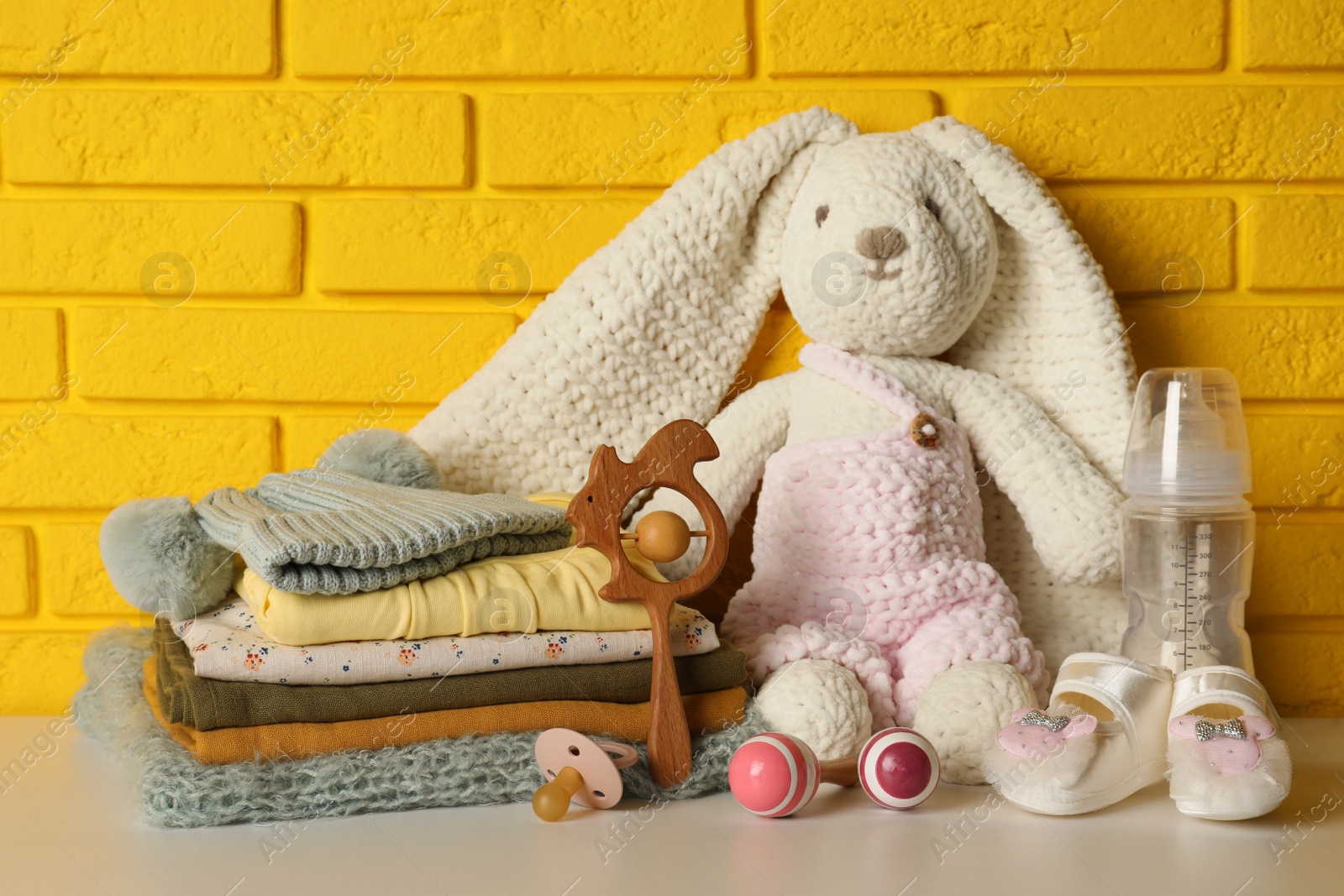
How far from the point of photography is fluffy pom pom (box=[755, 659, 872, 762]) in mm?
872

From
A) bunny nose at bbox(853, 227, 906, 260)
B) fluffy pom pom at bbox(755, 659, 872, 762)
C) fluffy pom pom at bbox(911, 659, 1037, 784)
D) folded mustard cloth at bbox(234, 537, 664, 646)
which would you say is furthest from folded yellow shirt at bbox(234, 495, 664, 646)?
bunny nose at bbox(853, 227, 906, 260)

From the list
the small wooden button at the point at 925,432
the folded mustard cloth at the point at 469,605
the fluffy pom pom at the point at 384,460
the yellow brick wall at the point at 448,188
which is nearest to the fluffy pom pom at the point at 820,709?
the folded mustard cloth at the point at 469,605

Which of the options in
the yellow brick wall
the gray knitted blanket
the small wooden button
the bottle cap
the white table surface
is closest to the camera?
the white table surface

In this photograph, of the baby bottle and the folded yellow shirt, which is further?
the baby bottle

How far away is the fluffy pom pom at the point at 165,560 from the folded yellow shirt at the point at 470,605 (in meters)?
0.04

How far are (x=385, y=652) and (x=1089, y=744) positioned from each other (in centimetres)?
53

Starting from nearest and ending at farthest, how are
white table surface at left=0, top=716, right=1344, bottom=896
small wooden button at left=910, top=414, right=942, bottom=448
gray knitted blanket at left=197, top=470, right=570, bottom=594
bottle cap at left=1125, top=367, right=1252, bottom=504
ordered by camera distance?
white table surface at left=0, top=716, right=1344, bottom=896
gray knitted blanket at left=197, top=470, right=570, bottom=594
bottle cap at left=1125, top=367, right=1252, bottom=504
small wooden button at left=910, top=414, right=942, bottom=448

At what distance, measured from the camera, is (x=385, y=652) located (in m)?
0.81

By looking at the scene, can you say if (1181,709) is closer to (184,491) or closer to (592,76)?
(592,76)

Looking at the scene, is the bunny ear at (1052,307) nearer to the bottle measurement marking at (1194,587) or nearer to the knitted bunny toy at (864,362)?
the knitted bunny toy at (864,362)

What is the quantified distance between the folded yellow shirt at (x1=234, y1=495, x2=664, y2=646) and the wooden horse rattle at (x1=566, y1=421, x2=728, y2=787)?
0.08 ft

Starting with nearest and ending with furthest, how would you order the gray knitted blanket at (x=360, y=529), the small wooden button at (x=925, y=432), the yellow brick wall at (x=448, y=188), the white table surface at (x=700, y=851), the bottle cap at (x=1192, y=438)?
1. the white table surface at (x=700, y=851)
2. the gray knitted blanket at (x=360, y=529)
3. the bottle cap at (x=1192, y=438)
4. the small wooden button at (x=925, y=432)
5. the yellow brick wall at (x=448, y=188)

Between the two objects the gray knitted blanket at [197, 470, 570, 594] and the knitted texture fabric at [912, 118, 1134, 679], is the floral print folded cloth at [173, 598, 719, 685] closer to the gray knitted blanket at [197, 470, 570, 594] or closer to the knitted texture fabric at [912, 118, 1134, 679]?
the gray knitted blanket at [197, 470, 570, 594]

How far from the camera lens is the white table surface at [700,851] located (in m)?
0.69
